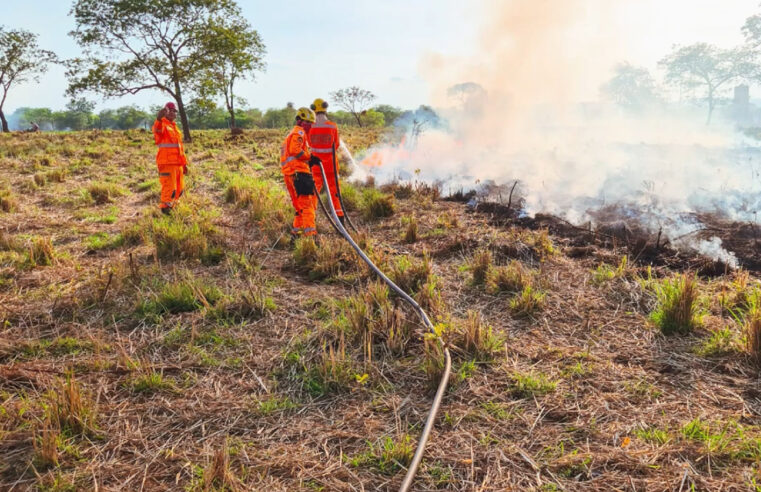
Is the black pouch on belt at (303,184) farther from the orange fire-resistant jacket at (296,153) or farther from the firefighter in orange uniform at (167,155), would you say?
the firefighter in orange uniform at (167,155)

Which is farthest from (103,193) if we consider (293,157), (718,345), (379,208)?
(718,345)

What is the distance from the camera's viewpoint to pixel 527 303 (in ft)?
12.1

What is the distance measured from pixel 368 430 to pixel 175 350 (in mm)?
1715

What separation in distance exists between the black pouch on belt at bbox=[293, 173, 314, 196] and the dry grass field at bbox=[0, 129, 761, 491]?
0.87 metres

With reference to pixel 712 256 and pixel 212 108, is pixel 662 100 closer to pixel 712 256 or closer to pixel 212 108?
pixel 212 108

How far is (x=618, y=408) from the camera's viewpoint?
2.49 meters

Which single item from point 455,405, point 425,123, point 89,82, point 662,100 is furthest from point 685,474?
point 662,100

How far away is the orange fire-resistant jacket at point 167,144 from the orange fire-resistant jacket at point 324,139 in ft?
7.47

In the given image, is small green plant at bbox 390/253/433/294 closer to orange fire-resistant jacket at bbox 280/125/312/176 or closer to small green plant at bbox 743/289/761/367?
orange fire-resistant jacket at bbox 280/125/312/176

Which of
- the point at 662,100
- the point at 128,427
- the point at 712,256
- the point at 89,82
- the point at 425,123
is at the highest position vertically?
the point at 662,100

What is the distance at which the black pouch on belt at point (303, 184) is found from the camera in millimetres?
5891

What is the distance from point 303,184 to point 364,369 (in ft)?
11.8

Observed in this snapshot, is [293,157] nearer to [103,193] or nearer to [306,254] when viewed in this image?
[306,254]

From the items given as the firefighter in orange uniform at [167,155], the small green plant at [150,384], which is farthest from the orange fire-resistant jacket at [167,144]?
the small green plant at [150,384]
